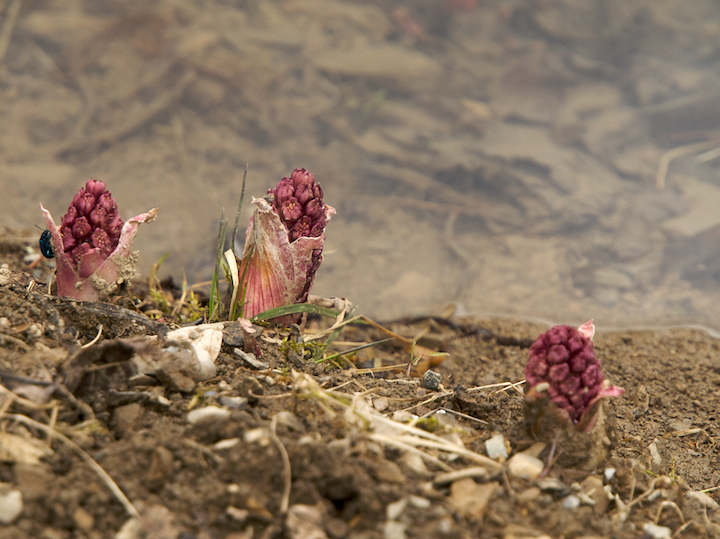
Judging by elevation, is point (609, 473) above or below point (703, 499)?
above

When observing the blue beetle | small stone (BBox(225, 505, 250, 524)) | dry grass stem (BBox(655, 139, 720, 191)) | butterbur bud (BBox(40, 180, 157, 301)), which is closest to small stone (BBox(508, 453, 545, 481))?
small stone (BBox(225, 505, 250, 524))

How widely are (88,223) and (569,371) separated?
1666 mm

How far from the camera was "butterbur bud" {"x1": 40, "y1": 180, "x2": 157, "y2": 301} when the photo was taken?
6.51 feet

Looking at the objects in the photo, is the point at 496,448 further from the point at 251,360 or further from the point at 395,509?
the point at 251,360

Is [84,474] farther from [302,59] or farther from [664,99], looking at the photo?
[664,99]

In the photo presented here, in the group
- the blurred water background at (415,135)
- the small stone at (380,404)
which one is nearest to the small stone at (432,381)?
the small stone at (380,404)

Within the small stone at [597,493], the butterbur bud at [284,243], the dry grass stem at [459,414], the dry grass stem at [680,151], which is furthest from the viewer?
the dry grass stem at [680,151]

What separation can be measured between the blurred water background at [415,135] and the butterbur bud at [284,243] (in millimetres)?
1361

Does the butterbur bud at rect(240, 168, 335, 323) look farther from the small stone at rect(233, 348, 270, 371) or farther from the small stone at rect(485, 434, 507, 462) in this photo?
the small stone at rect(485, 434, 507, 462)

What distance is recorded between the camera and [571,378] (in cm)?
162

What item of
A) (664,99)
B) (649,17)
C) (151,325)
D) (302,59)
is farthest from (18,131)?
(649,17)

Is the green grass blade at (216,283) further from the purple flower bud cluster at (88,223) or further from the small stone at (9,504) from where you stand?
the small stone at (9,504)

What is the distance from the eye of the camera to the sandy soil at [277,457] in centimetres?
130

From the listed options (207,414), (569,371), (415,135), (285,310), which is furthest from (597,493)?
(415,135)
